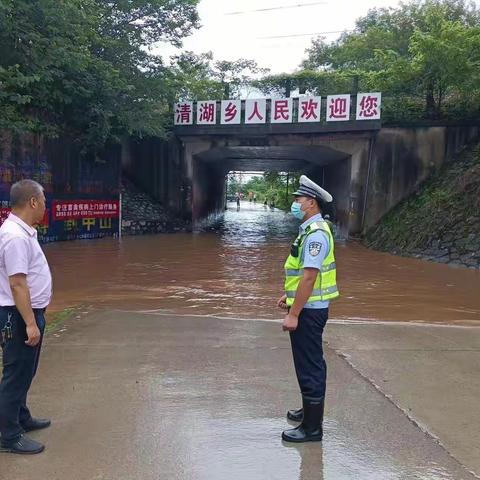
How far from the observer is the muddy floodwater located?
8.16 meters

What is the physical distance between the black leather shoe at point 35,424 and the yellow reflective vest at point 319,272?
68.0 inches

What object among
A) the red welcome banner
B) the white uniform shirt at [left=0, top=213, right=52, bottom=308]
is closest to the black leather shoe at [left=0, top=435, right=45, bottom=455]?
the white uniform shirt at [left=0, top=213, right=52, bottom=308]

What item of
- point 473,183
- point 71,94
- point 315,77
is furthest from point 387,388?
point 315,77

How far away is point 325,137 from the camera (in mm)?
20422

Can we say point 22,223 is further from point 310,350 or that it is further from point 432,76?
point 432,76

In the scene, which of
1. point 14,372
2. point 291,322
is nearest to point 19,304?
point 14,372

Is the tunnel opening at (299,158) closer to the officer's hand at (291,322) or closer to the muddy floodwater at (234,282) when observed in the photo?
the muddy floodwater at (234,282)

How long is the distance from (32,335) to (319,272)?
1.69m

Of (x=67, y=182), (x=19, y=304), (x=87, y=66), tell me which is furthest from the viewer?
(x=67, y=182)

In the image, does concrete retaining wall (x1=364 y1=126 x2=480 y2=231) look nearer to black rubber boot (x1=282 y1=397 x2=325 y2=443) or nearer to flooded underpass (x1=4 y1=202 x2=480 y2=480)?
flooded underpass (x1=4 y1=202 x2=480 y2=480)

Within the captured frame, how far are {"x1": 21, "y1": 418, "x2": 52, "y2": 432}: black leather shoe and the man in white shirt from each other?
0.15 m

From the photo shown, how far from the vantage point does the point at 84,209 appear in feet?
60.6

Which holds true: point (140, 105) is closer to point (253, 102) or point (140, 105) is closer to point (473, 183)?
point (253, 102)

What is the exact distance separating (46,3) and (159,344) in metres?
9.64
